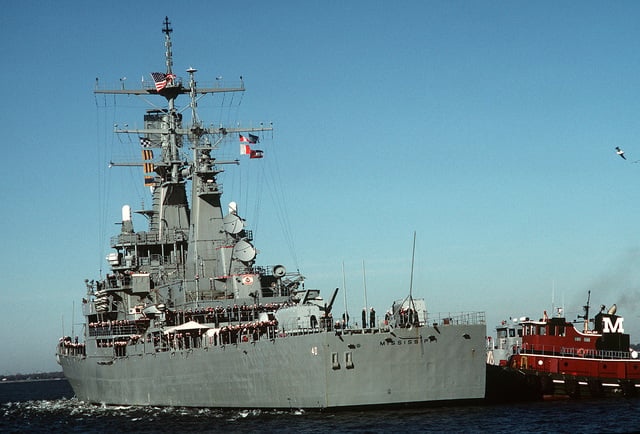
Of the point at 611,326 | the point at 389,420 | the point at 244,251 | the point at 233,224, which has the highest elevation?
the point at 233,224

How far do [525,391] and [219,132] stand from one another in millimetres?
22241

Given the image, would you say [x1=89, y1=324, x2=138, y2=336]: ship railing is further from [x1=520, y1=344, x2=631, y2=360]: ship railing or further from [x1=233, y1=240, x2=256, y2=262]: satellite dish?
[x1=520, y1=344, x2=631, y2=360]: ship railing

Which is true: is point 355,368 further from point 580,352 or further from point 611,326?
point 611,326

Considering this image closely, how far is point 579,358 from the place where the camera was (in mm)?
45812

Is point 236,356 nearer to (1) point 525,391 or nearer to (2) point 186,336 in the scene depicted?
(2) point 186,336

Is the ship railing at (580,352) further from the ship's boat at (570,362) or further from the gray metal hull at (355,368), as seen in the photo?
the gray metal hull at (355,368)

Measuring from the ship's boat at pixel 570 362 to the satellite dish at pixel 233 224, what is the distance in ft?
48.9

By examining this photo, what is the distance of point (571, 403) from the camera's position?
43.1 m

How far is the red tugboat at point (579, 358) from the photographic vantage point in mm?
45250

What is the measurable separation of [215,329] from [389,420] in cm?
1155

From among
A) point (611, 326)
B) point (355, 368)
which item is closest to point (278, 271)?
point (355, 368)

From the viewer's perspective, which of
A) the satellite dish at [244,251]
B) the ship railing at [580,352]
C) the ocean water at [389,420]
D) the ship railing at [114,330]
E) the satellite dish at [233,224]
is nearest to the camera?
the ocean water at [389,420]

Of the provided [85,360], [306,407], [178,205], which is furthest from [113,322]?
[306,407]

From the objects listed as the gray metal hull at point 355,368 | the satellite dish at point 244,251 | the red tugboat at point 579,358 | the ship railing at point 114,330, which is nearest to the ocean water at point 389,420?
the gray metal hull at point 355,368
